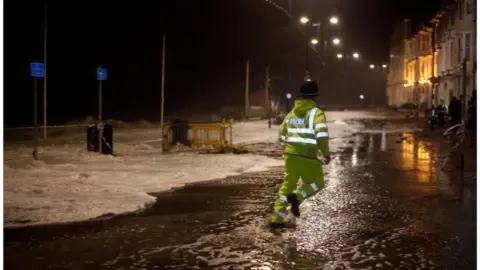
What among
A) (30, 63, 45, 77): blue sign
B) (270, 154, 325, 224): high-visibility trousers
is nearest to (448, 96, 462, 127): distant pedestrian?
(30, 63, 45, 77): blue sign

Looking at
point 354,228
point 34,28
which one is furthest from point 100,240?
point 34,28

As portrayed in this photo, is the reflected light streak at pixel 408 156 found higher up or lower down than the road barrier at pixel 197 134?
lower down

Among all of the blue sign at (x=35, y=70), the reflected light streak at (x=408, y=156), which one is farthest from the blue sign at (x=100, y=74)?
the reflected light streak at (x=408, y=156)

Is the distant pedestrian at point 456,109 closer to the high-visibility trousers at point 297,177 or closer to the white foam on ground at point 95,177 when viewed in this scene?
the white foam on ground at point 95,177

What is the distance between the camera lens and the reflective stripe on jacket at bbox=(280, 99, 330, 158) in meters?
7.74

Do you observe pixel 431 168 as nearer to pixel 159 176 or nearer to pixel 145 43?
pixel 159 176

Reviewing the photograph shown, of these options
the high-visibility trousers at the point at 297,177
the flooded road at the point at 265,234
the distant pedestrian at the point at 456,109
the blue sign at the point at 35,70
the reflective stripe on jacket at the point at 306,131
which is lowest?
the flooded road at the point at 265,234

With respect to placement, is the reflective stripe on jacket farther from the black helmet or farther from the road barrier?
the road barrier

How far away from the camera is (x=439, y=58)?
195 feet

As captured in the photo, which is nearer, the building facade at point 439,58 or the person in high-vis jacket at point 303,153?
the person in high-vis jacket at point 303,153

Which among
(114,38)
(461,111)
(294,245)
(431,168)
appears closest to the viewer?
(294,245)

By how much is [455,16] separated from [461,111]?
26.2m

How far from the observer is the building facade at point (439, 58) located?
4466 cm

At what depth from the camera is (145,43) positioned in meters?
50.5
